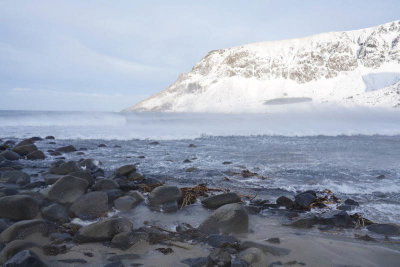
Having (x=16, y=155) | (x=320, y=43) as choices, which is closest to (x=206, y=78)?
(x=320, y=43)

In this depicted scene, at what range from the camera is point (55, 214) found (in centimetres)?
367

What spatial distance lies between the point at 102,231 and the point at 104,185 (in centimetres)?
213

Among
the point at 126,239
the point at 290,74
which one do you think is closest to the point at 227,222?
the point at 126,239

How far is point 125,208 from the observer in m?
4.19

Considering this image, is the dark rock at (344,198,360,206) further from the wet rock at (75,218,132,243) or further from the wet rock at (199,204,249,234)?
the wet rock at (75,218,132,243)

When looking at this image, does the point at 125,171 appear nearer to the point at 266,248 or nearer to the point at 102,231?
the point at 102,231

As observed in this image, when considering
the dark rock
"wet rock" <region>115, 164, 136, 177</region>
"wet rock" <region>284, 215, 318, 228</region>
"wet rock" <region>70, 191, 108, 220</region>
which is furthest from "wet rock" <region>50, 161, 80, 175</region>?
the dark rock

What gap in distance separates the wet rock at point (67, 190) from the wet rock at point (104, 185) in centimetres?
33

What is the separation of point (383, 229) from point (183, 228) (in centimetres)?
250

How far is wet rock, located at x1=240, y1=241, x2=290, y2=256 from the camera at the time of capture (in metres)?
2.72

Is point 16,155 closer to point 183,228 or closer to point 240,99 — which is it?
point 183,228

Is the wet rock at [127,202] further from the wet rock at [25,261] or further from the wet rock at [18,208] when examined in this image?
the wet rock at [25,261]

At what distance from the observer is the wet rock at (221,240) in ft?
9.32

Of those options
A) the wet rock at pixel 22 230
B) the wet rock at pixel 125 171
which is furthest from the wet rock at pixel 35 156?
the wet rock at pixel 22 230
